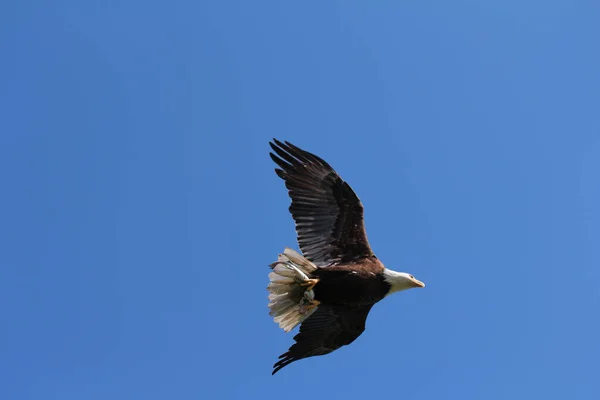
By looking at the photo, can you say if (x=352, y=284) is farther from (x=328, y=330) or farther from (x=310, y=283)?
(x=328, y=330)

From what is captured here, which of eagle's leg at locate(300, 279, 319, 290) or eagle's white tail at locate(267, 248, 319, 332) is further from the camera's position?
eagle's leg at locate(300, 279, 319, 290)

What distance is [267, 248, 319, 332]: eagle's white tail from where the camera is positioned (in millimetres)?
10867

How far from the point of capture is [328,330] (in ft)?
38.5

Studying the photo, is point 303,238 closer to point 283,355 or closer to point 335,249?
point 335,249

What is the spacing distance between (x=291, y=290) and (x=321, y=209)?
1177 millimetres

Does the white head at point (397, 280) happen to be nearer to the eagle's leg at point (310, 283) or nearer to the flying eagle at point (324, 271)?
the flying eagle at point (324, 271)

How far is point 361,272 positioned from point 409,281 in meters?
0.67

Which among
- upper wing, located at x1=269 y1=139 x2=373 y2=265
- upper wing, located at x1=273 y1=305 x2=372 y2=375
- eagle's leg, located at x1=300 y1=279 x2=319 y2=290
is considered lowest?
upper wing, located at x1=273 y1=305 x2=372 y2=375

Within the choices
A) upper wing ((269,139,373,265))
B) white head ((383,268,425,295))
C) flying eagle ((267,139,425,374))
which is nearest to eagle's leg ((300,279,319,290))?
flying eagle ((267,139,425,374))

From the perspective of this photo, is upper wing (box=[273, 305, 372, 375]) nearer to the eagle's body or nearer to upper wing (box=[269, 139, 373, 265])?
the eagle's body

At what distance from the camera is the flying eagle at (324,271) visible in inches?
437

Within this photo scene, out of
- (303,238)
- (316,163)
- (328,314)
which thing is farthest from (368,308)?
(316,163)

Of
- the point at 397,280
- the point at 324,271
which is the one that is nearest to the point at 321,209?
the point at 324,271

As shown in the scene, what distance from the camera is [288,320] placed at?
37.0 feet
